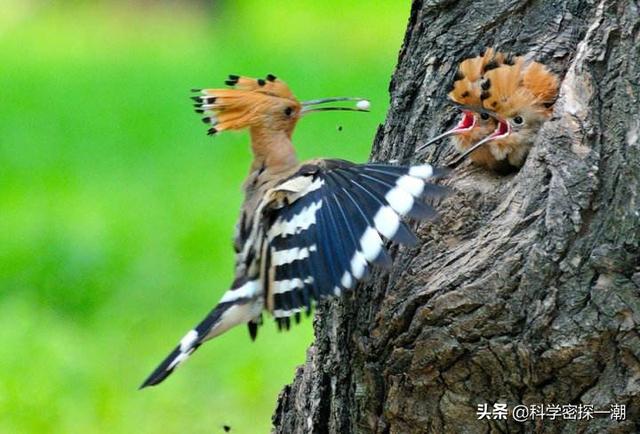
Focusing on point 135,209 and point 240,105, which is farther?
point 135,209

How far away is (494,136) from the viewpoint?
2.93 m

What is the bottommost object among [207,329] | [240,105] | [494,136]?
[207,329]

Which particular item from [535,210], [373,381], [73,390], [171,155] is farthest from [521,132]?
[171,155]

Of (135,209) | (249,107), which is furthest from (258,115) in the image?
(135,209)

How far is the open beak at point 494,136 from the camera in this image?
291cm

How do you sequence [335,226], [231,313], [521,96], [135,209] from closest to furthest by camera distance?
[335,226], [231,313], [521,96], [135,209]

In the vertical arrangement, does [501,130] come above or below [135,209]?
above

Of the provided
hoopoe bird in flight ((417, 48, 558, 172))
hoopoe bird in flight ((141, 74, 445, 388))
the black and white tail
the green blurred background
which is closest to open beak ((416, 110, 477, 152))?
hoopoe bird in flight ((417, 48, 558, 172))

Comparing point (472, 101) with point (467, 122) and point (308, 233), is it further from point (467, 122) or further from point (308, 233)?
point (308, 233)

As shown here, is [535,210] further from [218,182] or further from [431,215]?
[218,182]

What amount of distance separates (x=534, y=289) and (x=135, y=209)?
4.25 meters

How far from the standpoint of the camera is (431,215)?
2.52 m

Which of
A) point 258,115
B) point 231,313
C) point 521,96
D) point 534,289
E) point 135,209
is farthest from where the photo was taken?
point 135,209

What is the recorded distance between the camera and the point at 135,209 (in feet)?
21.5
